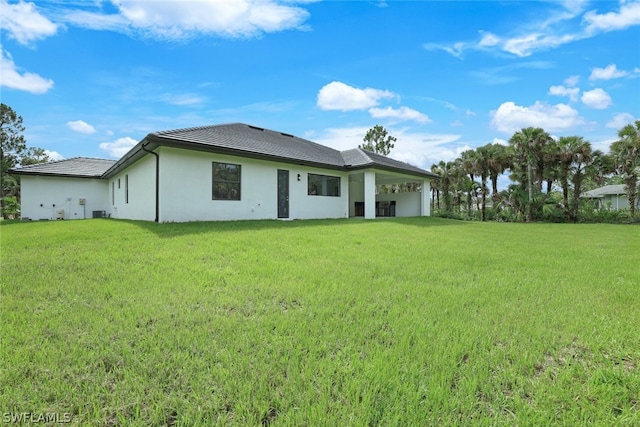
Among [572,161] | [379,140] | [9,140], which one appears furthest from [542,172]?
[9,140]

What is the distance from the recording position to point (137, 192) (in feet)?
43.7

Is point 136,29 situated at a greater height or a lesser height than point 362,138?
lesser

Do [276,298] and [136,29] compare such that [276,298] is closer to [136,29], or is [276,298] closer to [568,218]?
[136,29]

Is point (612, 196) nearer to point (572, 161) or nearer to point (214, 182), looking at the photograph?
point (572, 161)

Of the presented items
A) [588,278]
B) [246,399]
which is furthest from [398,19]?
[246,399]

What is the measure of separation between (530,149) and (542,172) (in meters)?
2.42

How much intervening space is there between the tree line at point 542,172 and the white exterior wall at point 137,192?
2284 centimetres

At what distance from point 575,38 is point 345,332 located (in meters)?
12.8

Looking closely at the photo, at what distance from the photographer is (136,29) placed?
934cm

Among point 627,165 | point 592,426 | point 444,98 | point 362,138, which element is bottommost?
point 592,426

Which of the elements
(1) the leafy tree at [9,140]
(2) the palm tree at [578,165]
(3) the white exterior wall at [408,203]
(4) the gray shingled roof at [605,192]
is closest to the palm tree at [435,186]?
(3) the white exterior wall at [408,203]

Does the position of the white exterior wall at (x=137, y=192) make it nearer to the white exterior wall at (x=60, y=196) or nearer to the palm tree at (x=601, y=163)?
the white exterior wall at (x=60, y=196)

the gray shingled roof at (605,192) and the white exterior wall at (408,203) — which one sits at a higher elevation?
the gray shingled roof at (605,192)

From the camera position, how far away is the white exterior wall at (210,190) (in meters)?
10.4
